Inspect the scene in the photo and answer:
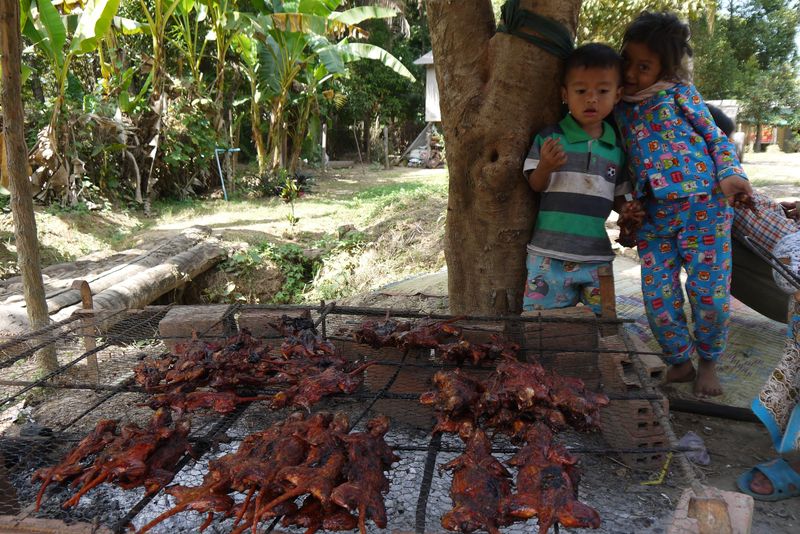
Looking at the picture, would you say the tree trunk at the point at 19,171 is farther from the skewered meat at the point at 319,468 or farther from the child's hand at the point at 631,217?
the child's hand at the point at 631,217

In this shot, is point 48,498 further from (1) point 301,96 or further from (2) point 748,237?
(1) point 301,96

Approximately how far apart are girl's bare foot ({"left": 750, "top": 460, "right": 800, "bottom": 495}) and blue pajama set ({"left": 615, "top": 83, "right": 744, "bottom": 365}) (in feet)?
2.45

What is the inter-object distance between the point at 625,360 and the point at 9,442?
2.89 m

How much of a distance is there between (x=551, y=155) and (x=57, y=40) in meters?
8.07

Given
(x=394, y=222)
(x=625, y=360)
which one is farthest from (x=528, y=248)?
(x=394, y=222)

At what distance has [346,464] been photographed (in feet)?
6.17

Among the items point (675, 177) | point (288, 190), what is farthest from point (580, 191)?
point (288, 190)

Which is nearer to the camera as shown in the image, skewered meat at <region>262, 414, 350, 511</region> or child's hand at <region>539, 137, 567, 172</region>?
skewered meat at <region>262, 414, 350, 511</region>

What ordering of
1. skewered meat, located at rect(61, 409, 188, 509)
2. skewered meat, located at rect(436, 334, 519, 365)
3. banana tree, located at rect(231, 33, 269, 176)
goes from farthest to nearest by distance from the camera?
banana tree, located at rect(231, 33, 269, 176), skewered meat, located at rect(436, 334, 519, 365), skewered meat, located at rect(61, 409, 188, 509)

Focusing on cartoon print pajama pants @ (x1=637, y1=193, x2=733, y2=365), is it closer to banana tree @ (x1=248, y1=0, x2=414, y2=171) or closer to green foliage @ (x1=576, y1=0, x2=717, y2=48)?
green foliage @ (x1=576, y1=0, x2=717, y2=48)

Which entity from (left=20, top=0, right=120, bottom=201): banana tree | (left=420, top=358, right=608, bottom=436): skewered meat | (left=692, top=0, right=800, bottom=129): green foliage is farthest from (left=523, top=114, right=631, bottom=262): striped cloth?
(left=692, top=0, right=800, bottom=129): green foliage

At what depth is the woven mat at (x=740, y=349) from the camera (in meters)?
3.42

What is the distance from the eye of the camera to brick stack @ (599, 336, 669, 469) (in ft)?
8.07

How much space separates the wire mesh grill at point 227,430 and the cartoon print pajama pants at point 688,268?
75cm
